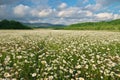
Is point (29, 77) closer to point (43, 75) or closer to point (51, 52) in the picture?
point (43, 75)

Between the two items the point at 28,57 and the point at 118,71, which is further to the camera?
the point at 28,57

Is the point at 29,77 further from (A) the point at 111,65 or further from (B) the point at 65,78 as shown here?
(A) the point at 111,65

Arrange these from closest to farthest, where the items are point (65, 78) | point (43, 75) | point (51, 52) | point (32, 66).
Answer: point (43, 75) < point (65, 78) < point (32, 66) < point (51, 52)

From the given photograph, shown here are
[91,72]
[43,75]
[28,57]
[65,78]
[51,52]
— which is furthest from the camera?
[51,52]

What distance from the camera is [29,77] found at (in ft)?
25.7

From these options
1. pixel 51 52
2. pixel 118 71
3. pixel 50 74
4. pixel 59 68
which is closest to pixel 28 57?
pixel 51 52

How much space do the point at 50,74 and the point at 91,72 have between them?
1.43 metres

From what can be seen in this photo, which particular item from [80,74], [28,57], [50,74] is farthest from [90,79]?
[28,57]

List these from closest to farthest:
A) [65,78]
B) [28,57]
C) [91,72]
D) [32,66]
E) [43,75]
A: [43,75] < [65,78] < [91,72] < [32,66] < [28,57]

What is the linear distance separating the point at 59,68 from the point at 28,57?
2451 mm

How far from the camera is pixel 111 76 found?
7234mm

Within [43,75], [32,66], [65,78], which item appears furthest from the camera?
[32,66]

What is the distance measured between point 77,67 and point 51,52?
10.9 feet

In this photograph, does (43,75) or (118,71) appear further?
(118,71)
